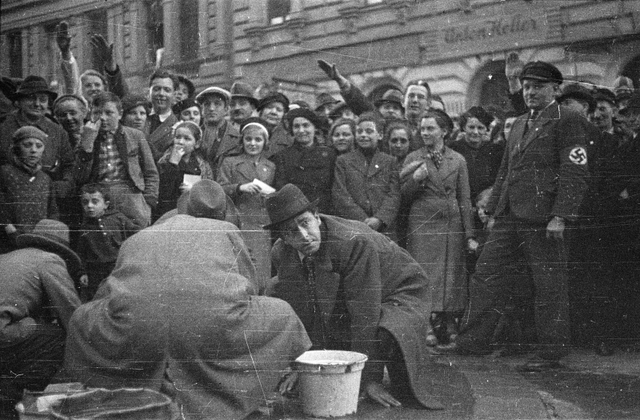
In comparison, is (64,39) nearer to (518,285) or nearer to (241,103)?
(241,103)

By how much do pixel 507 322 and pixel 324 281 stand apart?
1125mm

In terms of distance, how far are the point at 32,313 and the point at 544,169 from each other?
9.58 feet

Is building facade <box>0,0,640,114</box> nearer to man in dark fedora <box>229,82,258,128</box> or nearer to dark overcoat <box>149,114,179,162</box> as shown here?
man in dark fedora <box>229,82,258,128</box>

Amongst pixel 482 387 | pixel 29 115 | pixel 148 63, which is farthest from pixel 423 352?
pixel 29 115

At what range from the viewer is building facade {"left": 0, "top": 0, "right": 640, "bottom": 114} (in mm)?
3775

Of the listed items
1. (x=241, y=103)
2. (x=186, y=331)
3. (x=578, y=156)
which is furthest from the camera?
(x=241, y=103)

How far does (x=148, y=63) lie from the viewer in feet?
13.9

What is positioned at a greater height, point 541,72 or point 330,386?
point 541,72

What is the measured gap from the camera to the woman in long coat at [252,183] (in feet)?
13.3

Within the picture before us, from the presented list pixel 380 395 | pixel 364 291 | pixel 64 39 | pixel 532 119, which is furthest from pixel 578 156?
pixel 64 39

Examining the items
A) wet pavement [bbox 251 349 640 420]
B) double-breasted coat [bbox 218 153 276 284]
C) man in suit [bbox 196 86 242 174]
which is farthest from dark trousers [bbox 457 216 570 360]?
man in suit [bbox 196 86 242 174]

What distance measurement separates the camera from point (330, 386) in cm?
335

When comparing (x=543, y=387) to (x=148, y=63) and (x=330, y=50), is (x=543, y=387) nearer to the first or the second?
(x=330, y=50)

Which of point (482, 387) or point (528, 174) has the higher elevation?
point (528, 174)
